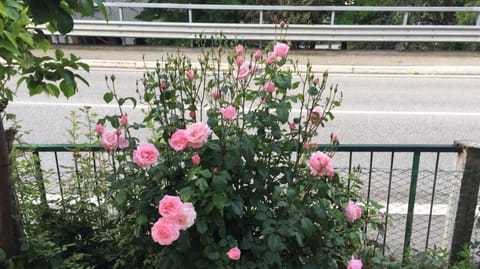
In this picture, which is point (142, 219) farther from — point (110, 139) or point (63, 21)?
point (63, 21)

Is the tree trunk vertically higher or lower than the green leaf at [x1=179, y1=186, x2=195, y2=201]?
lower

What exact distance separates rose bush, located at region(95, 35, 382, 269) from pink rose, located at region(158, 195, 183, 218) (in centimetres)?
7

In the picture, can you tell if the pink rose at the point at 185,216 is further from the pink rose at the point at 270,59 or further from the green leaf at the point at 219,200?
the pink rose at the point at 270,59

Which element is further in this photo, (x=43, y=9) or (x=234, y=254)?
(x=234, y=254)

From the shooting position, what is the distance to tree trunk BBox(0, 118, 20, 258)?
2.23m

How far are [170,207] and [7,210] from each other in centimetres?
124

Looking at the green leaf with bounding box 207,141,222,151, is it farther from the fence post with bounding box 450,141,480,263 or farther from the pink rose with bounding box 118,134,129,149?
the fence post with bounding box 450,141,480,263

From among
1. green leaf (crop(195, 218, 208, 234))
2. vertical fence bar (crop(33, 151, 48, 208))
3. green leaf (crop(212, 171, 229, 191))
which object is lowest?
vertical fence bar (crop(33, 151, 48, 208))

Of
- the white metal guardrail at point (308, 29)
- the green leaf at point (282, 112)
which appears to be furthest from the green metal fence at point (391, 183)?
the white metal guardrail at point (308, 29)

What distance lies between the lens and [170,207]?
1.65 m

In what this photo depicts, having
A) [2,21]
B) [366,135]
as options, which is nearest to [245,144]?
[2,21]

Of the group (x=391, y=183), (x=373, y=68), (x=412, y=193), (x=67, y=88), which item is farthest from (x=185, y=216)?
(x=373, y=68)

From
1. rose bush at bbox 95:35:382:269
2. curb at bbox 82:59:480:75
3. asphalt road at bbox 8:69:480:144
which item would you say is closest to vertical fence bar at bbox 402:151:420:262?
rose bush at bbox 95:35:382:269

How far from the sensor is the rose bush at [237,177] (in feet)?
5.98
